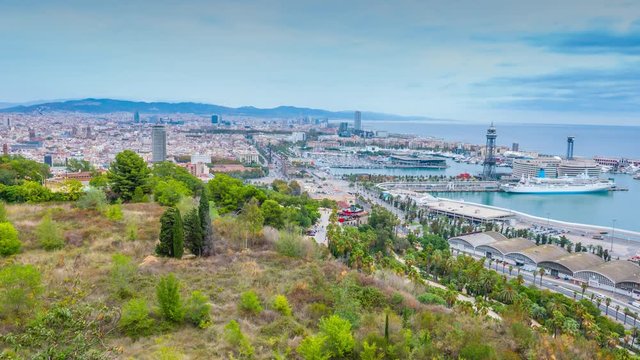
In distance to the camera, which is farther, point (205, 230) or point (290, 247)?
point (290, 247)

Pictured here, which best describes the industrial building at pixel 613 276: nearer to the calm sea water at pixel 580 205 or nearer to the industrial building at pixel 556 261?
the industrial building at pixel 556 261

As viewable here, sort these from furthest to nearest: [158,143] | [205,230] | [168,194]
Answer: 1. [158,143]
2. [168,194]
3. [205,230]

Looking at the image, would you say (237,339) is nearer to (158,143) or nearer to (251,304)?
(251,304)

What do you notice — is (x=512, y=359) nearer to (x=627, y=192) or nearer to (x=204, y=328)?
(x=204, y=328)

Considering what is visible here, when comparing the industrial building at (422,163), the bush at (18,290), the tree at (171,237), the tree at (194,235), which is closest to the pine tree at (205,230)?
the tree at (194,235)

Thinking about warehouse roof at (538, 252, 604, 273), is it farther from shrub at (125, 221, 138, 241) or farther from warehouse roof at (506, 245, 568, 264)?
shrub at (125, 221, 138, 241)

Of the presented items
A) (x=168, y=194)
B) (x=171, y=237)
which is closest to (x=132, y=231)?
(x=171, y=237)
